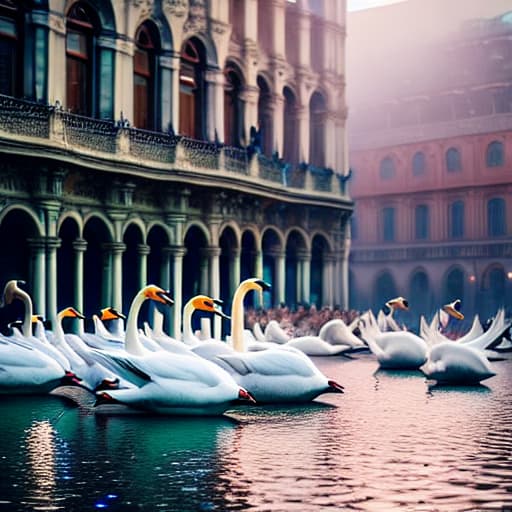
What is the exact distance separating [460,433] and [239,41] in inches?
1103

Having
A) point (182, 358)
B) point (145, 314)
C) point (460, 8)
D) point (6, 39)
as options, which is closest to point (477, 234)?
point (460, 8)

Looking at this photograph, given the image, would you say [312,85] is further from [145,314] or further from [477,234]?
[477,234]

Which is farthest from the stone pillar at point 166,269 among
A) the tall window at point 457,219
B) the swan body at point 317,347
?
the tall window at point 457,219

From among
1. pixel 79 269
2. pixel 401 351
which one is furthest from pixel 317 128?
pixel 401 351

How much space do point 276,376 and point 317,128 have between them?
98.3 feet

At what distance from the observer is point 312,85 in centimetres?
4497

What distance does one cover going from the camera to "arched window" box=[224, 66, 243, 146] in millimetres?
40531

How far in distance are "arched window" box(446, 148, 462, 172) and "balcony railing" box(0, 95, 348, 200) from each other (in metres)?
22.2

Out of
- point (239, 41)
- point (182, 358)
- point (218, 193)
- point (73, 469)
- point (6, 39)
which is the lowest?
point (73, 469)

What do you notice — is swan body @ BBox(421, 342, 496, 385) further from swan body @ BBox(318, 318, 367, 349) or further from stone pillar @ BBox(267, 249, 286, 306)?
stone pillar @ BBox(267, 249, 286, 306)

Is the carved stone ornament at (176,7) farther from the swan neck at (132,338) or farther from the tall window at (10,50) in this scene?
the swan neck at (132,338)

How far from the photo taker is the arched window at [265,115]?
42.5m

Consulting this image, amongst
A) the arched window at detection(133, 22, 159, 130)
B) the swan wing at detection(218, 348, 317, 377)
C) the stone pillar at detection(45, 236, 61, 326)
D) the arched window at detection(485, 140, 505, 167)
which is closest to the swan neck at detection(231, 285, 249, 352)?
the swan wing at detection(218, 348, 317, 377)

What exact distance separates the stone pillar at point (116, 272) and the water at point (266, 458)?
14.5 metres
